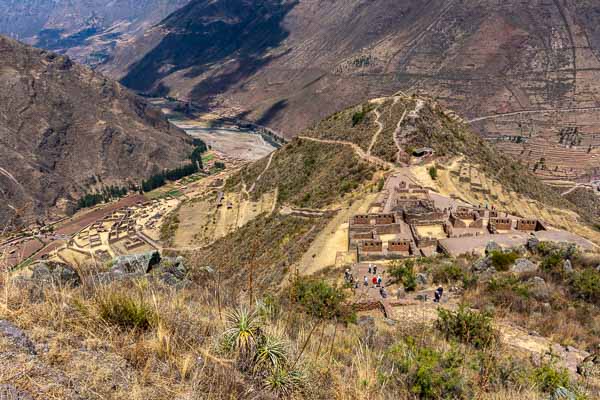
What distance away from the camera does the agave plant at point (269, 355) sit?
4641mm

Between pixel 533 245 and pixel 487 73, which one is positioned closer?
pixel 533 245

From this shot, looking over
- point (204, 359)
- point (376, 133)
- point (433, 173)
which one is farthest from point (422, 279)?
point (376, 133)

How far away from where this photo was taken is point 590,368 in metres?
7.53

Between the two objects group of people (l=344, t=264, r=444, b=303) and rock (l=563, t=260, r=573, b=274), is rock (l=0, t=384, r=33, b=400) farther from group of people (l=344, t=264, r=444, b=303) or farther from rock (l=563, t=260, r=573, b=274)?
rock (l=563, t=260, r=573, b=274)

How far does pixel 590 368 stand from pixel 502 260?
916cm

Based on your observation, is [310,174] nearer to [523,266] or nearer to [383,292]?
[383,292]

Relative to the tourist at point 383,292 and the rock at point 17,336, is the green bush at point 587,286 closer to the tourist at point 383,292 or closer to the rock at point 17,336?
the tourist at point 383,292

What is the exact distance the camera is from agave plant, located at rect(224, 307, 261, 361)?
471 centimetres

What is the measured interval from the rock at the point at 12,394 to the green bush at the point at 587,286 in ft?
44.9

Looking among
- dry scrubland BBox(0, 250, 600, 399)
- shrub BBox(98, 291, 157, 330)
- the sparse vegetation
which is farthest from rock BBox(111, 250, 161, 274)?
the sparse vegetation

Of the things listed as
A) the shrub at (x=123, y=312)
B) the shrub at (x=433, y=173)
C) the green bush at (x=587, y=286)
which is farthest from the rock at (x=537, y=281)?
the shrub at (x=433, y=173)

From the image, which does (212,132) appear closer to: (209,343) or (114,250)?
(114,250)

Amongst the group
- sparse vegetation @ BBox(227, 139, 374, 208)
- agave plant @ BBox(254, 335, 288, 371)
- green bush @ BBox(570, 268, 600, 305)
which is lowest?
sparse vegetation @ BBox(227, 139, 374, 208)

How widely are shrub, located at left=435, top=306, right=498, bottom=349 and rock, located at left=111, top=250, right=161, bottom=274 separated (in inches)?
332
